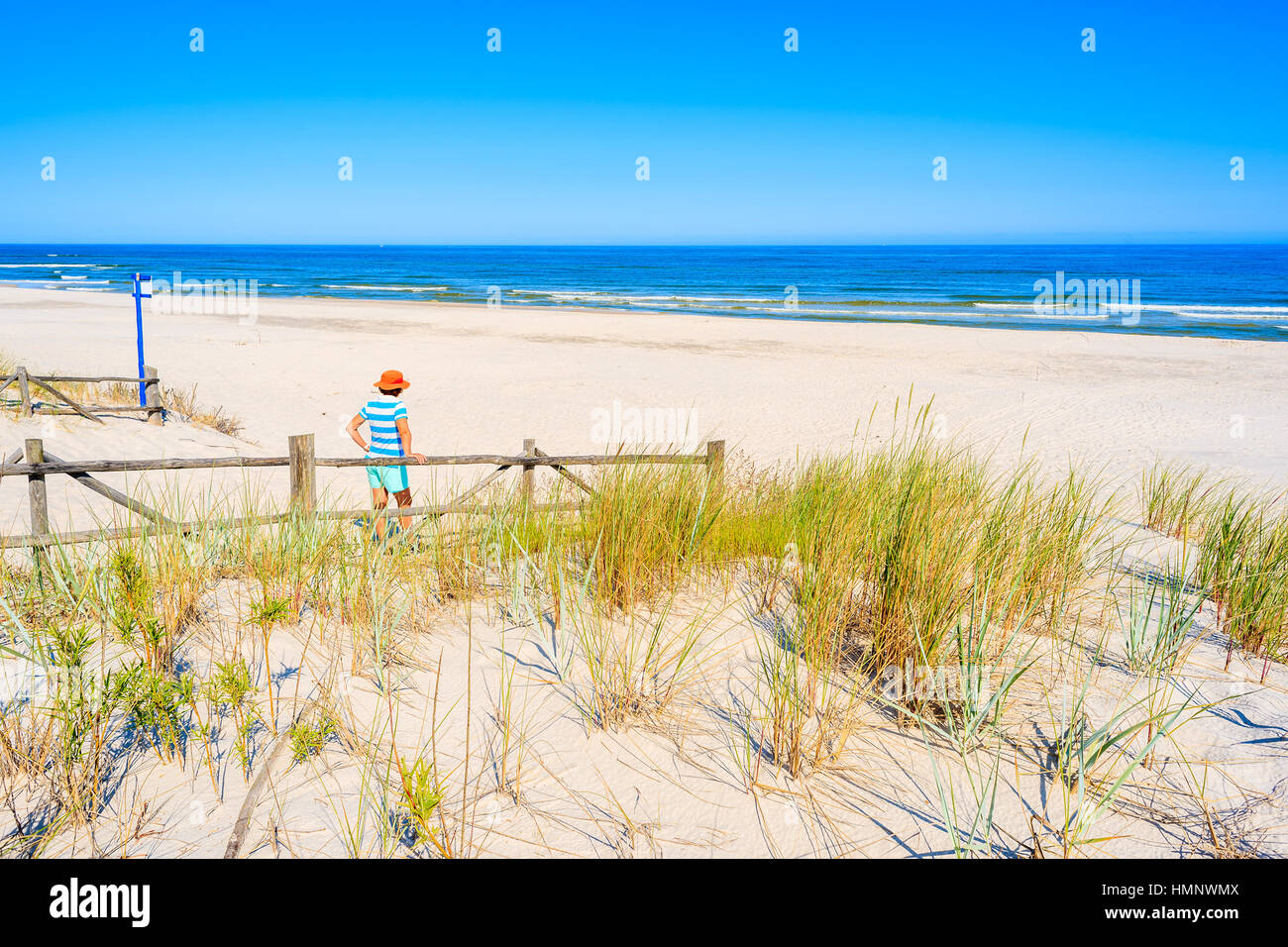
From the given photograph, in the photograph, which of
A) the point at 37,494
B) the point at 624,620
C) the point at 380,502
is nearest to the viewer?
the point at 624,620

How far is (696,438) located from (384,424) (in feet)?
20.4

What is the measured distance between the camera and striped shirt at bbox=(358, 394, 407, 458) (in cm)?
603

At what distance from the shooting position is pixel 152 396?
10922 millimetres

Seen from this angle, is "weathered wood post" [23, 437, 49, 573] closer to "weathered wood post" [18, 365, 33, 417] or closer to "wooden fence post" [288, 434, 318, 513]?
"wooden fence post" [288, 434, 318, 513]

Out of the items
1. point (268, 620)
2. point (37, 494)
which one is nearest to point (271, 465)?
point (37, 494)

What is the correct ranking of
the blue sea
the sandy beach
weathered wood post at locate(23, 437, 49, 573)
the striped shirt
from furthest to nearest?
the blue sea, the sandy beach, the striped shirt, weathered wood post at locate(23, 437, 49, 573)

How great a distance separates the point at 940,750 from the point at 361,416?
15.6ft

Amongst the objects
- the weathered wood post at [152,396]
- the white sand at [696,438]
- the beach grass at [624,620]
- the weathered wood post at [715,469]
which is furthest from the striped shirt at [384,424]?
the weathered wood post at [152,396]

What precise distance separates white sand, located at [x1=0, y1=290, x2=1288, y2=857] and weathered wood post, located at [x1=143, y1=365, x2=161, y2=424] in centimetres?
29

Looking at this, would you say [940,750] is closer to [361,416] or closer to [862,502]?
[862,502]

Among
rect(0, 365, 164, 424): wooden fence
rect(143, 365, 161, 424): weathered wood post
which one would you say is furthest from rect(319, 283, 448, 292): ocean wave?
rect(143, 365, 161, 424): weathered wood post

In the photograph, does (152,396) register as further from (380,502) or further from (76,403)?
(380,502)
